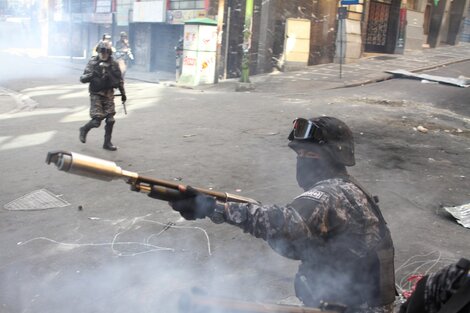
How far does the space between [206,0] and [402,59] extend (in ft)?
30.3

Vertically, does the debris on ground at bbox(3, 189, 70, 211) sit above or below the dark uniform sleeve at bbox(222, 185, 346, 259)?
below

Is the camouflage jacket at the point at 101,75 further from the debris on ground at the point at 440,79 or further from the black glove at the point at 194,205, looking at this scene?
the debris on ground at the point at 440,79

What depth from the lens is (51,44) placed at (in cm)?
3347

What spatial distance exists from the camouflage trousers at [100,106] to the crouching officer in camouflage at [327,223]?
5.82m

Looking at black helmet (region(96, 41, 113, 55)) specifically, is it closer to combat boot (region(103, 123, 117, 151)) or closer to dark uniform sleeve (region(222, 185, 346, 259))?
combat boot (region(103, 123, 117, 151))

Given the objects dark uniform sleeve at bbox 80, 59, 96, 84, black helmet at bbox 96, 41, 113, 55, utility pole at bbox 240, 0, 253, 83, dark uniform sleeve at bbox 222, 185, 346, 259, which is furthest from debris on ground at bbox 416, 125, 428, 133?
dark uniform sleeve at bbox 222, 185, 346, 259

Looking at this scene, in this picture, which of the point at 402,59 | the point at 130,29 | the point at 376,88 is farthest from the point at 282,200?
the point at 130,29

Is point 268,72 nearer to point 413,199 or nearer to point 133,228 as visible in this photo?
point 413,199

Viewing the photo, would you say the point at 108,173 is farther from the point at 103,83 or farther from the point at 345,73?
the point at 345,73

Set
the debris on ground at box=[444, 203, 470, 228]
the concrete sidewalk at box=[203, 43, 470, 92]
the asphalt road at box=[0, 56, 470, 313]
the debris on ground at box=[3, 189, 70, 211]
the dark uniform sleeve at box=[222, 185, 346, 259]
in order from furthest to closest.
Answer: the concrete sidewalk at box=[203, 43, 470, 92], the debris on ground at box=[3, 189, 70, 211], the debris on ground at box=[444, 203, 470, 228], the asphalt road at box=[0, 56, 470, 313], the dark uniform sleeve at box=[222, 185, 346, 259]

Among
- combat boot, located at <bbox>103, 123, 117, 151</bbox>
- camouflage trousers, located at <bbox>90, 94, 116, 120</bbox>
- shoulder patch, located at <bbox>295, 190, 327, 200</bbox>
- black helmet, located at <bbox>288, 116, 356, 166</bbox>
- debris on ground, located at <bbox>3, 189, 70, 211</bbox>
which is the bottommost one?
debris on ground, located at <bbox>3, 189, 70, 211</bbox>

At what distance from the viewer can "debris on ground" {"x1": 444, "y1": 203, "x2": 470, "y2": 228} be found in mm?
4975

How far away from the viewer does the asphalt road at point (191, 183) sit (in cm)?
365

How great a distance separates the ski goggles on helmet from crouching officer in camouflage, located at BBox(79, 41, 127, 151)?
18.9 ft
